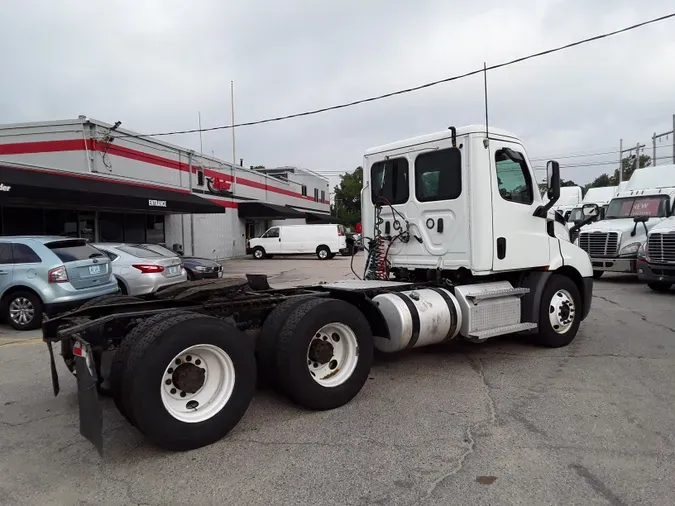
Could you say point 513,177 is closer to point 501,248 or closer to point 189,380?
point 501,248

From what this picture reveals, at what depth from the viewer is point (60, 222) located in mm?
17172

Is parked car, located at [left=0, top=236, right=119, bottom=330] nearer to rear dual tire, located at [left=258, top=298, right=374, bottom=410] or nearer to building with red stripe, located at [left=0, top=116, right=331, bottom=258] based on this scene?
building with red stripe, located at [left=0, top=116, right=331, bottom=258]

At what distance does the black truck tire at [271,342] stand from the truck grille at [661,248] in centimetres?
1020

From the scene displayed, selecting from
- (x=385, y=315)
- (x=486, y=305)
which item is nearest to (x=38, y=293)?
(x=385, y=315)

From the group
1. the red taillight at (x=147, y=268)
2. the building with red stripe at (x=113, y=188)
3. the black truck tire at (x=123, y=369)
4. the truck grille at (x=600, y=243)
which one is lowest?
the black truck tire at (x=123, y=369)

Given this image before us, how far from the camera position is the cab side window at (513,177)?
19.2ft

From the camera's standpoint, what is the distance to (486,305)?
562 cm

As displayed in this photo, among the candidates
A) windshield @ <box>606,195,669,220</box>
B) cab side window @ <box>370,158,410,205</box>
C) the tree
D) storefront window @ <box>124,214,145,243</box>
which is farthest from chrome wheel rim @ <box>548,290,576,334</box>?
the tree

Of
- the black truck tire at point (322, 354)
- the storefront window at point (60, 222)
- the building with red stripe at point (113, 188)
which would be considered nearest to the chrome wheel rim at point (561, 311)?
the black truck tire at point (322, 354)

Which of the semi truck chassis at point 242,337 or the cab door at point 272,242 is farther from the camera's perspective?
the cab door at point 272,242

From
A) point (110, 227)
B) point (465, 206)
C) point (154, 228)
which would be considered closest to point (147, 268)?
point (465, 206)

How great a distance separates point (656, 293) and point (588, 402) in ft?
30.0

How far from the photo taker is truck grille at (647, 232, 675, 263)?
11.1 meters

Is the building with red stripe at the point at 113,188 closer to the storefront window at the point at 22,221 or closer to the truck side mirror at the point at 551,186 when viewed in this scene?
the storefront window at the point at 22,221
